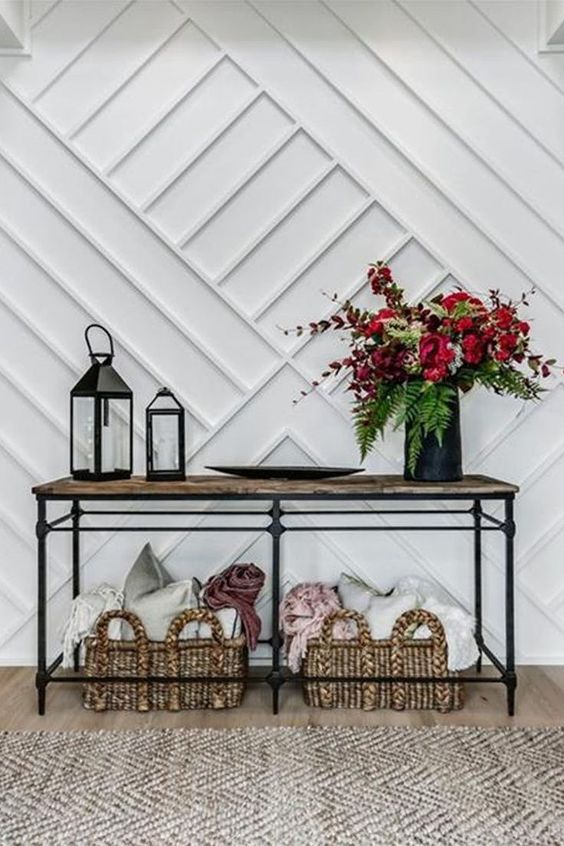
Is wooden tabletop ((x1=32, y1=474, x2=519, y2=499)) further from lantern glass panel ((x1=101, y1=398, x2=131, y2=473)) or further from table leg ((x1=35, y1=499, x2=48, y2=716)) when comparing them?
lantern glass panel ((x1=101, y1=398, x2=131, y2=473))

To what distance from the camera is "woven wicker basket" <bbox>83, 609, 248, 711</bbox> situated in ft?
7.36

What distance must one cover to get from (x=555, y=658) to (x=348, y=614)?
0.88 m

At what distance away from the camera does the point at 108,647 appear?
7.40 ft

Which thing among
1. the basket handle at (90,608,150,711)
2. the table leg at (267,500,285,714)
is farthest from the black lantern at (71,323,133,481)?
the table leg at (267,500,285,714)

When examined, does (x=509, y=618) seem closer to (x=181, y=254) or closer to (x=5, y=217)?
(x=181, y=254)

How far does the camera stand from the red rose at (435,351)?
7.26 ft

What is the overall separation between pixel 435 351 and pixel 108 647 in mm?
1242

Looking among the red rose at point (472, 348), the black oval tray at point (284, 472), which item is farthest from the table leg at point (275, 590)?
the red rose at point (472, 348)

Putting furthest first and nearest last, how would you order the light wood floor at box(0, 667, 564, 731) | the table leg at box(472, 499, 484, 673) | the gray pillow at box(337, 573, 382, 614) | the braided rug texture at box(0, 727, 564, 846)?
1. the table leg at box(472, 499, 484, 673)
2. the gray pillow at box(337, 573, 382, 614)
3. the light wood floor at box(0, 667, 564, 731)
4. the braided rug texture at box(0, 727, 564, 846)

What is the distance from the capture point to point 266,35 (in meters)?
2.70

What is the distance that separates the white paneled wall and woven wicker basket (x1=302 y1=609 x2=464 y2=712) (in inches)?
17.4

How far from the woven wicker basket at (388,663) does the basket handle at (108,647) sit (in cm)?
46

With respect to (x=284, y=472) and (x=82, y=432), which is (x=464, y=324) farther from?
(x=82, y=432)

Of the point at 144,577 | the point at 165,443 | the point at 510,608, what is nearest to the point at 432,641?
the point at 510,608
